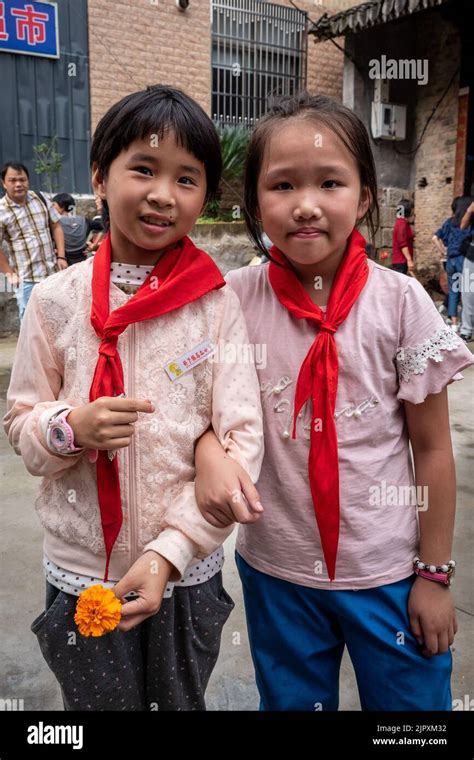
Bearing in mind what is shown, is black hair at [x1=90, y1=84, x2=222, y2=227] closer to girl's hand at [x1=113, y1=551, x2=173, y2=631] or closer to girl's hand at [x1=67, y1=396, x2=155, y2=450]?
girl's hand at [x1=67, y1=396, x2=155, y2=450]

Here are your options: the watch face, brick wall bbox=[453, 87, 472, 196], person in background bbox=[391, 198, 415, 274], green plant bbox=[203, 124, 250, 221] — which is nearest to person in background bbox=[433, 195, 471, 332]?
person in background bbox=[391, 198, 415, 274]

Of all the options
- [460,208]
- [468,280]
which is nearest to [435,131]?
[460,208]

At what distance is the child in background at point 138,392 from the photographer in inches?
37.5

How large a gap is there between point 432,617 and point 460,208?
5.74m

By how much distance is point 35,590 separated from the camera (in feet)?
6.61

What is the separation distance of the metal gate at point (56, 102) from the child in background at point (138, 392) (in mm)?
6722

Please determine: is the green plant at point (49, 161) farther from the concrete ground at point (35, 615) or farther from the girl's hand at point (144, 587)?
the girl's hand at point (144, 587)

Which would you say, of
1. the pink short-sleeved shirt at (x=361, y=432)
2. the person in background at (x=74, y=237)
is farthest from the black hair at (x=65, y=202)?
the pink short-sleeved shirt at (x=361, y=432)

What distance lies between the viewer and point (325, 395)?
1.02 metres

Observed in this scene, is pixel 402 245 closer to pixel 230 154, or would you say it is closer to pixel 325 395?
pixel 230 154

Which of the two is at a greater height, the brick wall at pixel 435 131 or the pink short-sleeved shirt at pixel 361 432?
the brick wall at pixel 435 131
